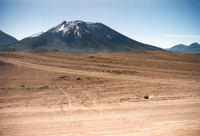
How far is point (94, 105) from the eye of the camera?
8.45 metres

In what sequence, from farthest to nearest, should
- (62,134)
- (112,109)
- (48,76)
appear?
(48,76) → (112,109) → (62,134)

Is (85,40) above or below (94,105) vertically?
above

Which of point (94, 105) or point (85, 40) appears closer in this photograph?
point (94, 105)

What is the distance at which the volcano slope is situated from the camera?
6.29m

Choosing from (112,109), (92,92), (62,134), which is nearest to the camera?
(62,134)

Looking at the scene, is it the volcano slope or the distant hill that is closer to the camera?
the volcano slope

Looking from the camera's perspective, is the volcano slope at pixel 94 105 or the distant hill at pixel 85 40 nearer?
the volcano slope at pixel 94 105

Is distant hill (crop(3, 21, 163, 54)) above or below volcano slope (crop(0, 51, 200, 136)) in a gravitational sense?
above

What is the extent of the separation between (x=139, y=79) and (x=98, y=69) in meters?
5.09

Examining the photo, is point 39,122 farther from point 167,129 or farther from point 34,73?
point 34,73

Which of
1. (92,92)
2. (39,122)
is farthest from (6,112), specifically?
(92,92)

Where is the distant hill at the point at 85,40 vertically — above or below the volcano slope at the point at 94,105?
above

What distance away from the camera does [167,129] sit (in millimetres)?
6387

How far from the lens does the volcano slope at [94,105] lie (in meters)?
6.29
